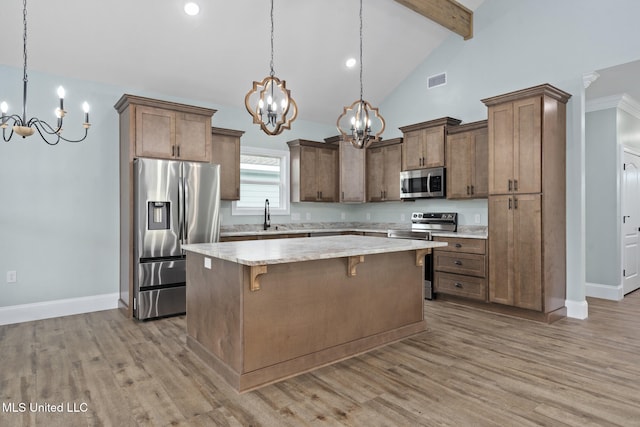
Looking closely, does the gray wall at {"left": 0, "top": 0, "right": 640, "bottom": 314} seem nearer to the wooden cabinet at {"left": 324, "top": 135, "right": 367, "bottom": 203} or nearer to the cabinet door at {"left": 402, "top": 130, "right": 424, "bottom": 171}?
the cabinet door at {"left": 402, "top": 130, "right": 424, "bottom": 171}

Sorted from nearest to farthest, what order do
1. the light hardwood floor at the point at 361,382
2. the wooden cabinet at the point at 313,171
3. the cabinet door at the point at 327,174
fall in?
the light hardwood floor at the point at 361,382 < the wooden cabinet at the point at 313,171 < the cabinet door at the point at 327,174

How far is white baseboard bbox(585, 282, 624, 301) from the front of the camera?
17.1 feet

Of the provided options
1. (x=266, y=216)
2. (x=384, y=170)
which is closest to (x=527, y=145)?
(x=384, y=170)

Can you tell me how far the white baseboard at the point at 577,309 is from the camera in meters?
4.32

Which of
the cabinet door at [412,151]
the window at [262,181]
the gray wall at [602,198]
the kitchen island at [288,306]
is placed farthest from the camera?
the window at [262,181]

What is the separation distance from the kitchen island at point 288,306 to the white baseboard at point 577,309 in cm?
215

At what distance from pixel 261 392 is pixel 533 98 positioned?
4009 millimetres

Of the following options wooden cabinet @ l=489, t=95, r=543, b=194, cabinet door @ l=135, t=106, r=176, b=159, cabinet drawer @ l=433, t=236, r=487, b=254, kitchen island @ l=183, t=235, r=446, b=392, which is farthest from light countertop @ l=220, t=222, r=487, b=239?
kitchen island @ l=183, t=235, r=446, b=392

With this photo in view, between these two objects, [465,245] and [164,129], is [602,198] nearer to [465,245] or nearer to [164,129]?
[465,245]

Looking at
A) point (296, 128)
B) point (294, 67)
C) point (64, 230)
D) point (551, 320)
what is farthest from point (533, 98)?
point (64, 230)

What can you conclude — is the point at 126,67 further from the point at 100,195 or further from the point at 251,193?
the point at 251,193

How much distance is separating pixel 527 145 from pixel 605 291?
2710 millimetres

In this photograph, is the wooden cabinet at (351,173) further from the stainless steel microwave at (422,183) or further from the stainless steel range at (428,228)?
the stainless steel range at (428,228)

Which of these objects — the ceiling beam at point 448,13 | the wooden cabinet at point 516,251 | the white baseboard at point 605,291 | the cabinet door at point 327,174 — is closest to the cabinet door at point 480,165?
the wooden cabinet at point 516,251
